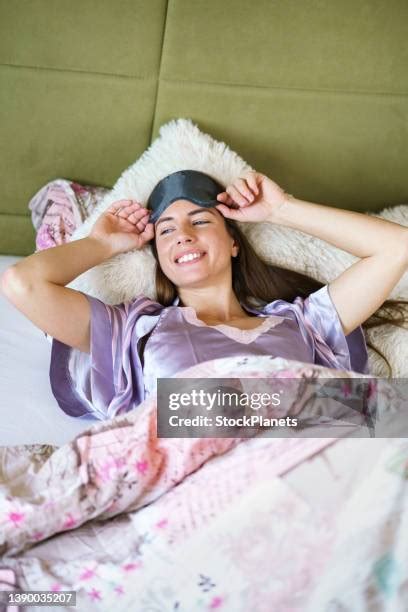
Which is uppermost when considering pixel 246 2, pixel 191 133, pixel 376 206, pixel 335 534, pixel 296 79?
pixel 246 2

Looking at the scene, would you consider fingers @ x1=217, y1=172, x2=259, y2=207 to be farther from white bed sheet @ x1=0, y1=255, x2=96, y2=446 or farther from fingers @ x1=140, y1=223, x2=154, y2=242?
white bed sheet @ x1=0, y1=255, x2=96, y2=446

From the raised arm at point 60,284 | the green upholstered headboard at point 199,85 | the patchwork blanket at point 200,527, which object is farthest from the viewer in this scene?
the green upholstered headboard at point 199,85

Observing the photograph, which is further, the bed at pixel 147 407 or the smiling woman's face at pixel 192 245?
the smiling woman's face at pixel 192 245

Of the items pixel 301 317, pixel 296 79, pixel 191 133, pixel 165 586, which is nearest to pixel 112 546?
pixel 165 586

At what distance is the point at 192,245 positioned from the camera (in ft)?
4.79

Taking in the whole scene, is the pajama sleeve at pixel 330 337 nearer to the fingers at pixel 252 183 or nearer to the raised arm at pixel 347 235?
the raised arm at pixel 347 235

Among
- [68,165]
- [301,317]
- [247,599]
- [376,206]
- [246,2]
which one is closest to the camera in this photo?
[247,599]

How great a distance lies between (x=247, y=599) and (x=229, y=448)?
221 millimetres

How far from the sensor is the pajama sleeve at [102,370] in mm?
1397

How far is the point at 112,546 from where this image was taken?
40.6 inches

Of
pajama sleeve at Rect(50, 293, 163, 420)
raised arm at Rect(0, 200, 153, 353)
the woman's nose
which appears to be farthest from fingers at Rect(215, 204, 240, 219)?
pajama sleeve at Rect(50, 293, 163, 420)

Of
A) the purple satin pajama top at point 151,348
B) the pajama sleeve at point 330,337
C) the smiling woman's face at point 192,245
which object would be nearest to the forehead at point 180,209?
the smiling woman's face at point 192,245

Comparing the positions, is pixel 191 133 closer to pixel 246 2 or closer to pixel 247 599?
pixel 246 2

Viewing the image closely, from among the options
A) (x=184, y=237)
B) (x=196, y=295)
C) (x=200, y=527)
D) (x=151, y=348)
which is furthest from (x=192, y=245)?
(x=200, y=527)
